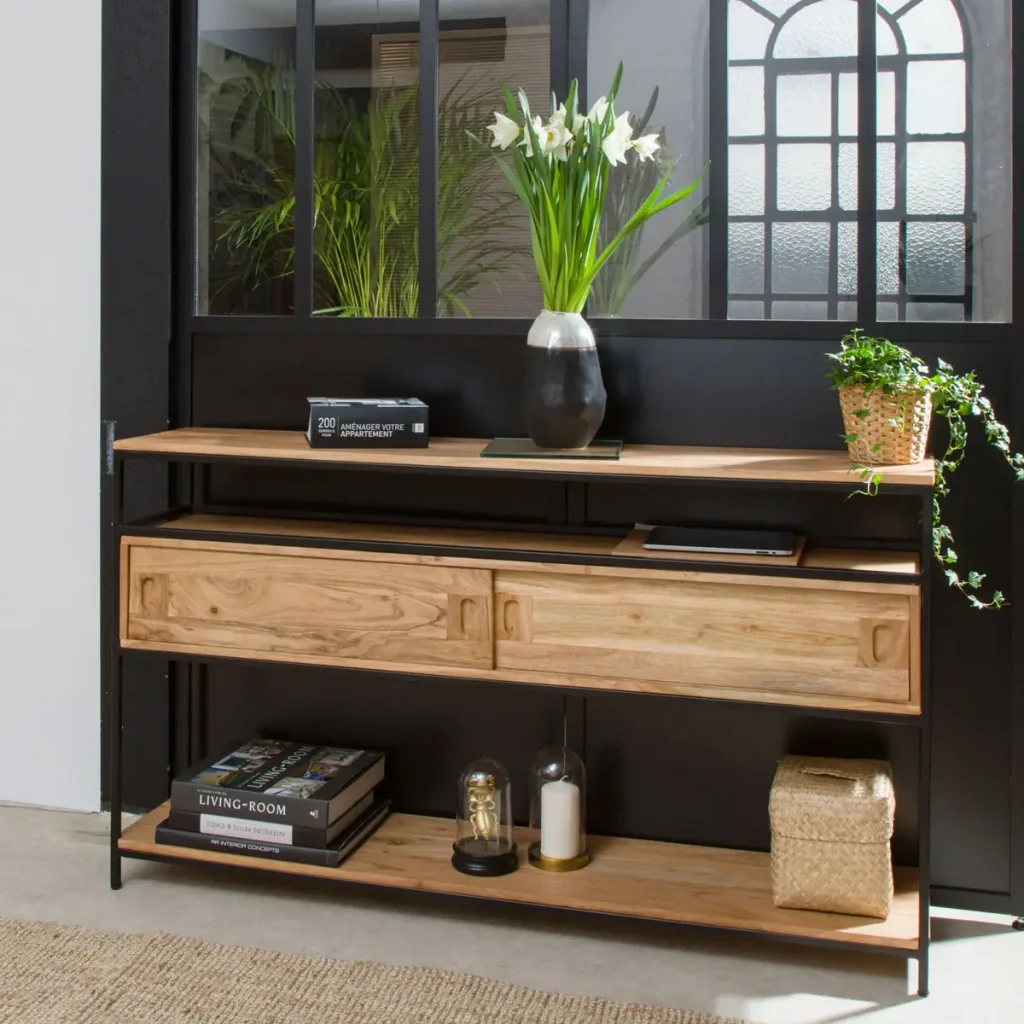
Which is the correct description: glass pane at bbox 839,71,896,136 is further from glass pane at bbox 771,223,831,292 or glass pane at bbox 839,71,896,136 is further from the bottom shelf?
the bottom shelf

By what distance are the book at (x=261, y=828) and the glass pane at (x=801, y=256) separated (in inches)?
60.0

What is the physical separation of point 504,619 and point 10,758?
5.18 feet

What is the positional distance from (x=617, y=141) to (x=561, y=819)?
4.71 ft

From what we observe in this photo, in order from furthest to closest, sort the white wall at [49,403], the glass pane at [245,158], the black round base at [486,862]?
the white wall at [49,403] → the glass pane at [245,158] → the black round base at [486,862]

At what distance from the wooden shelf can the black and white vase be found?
0.77 ft

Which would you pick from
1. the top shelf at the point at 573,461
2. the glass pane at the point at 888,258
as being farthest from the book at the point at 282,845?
the glass pane at the point at 888,258

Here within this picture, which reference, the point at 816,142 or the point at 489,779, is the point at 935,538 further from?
the point at 489,779

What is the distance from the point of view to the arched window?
2908 mm

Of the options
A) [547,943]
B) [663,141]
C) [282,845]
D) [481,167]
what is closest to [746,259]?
[663,141]

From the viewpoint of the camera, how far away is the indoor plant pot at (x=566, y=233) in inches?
112

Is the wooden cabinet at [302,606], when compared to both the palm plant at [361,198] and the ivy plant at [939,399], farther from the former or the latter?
the ivy plant at [939,399]

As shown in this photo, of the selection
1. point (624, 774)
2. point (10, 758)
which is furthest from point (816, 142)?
point (10, 758)

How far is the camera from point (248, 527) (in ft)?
10.3

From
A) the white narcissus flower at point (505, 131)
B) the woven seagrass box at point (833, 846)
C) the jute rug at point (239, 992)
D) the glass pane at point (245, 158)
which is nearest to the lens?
the jute rug at point (239, 992)
